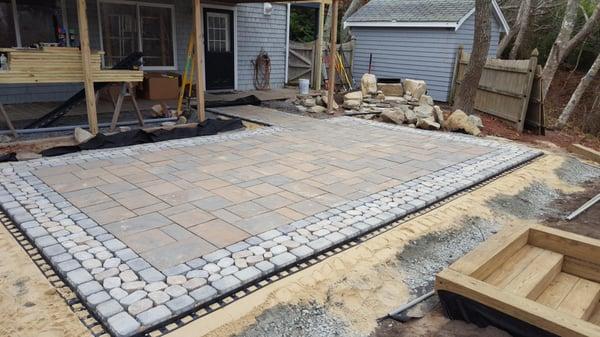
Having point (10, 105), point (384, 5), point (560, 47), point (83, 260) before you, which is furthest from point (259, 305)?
point (384, 5)

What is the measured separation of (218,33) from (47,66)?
5405 millimetres

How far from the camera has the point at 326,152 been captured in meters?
5.59

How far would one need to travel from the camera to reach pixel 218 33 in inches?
405

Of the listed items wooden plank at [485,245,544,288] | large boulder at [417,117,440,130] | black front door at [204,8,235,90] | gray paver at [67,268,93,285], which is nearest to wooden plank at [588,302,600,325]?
wooden plank at [485,245,544,288]

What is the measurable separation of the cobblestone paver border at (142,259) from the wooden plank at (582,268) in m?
1.22

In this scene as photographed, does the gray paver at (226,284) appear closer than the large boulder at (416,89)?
Yes

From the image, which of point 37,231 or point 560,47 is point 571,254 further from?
point 560,47

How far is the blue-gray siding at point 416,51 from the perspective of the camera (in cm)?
1171

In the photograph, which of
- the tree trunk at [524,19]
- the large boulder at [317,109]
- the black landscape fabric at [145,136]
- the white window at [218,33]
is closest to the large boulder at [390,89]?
the large boulder at [317,109]

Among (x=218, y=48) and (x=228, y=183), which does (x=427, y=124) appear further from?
(x=218, y=48)

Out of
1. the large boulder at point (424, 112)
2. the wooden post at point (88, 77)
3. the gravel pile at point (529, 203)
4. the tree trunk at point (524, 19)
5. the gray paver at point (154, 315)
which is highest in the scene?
the tree trunk at point (524, 19)

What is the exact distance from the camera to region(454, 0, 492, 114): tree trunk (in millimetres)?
8023

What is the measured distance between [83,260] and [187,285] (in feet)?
2.35

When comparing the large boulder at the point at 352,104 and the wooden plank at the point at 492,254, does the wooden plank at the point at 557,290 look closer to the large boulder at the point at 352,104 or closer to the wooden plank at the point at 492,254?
the wooden plank at the point at 492,254
